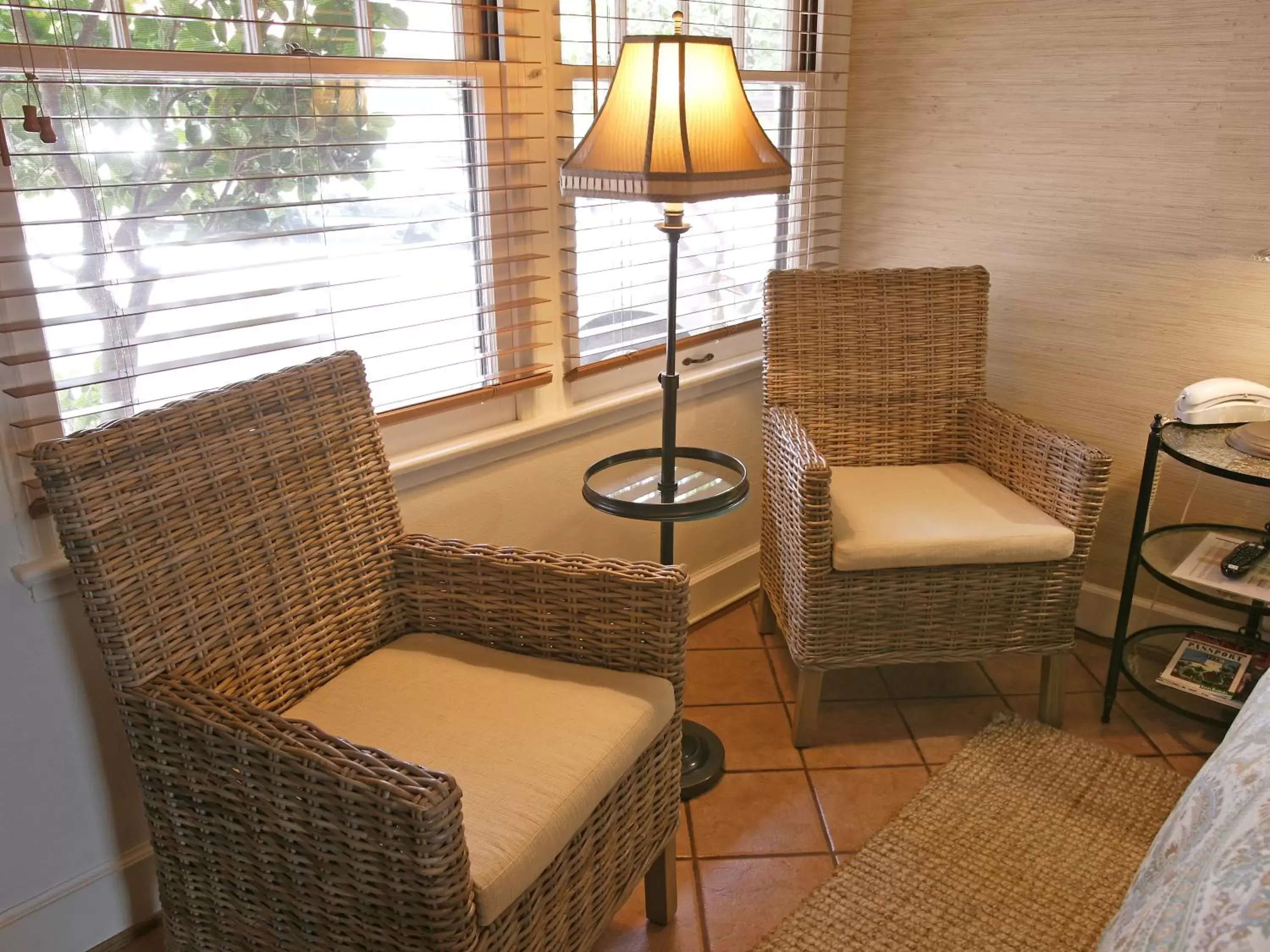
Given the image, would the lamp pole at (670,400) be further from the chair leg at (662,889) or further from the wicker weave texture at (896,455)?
the chair leg at (662,889)

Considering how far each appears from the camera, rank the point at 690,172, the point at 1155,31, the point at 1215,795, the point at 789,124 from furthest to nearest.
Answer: the point at 789,124, the point at 1155,31, the point at 690,172, the point at 1215,795

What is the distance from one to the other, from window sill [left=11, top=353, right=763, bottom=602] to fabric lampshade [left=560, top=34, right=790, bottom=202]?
0.57 meters

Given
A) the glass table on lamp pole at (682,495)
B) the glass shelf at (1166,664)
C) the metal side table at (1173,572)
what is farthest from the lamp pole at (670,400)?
the glass shelf at (1166,664)

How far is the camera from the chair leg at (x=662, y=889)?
167 cm

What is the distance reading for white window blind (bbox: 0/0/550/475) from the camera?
141cm

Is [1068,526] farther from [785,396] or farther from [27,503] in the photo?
[27,503]

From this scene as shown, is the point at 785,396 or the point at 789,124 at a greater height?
the point at 789,124

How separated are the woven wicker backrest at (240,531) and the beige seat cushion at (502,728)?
102 mm

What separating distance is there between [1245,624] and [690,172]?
67.6 inches

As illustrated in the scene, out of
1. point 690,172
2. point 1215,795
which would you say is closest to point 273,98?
point 690,172

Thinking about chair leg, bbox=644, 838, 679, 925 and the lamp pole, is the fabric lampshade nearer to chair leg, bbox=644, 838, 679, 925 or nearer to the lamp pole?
the lamp pole

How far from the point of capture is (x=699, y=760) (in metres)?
2.07

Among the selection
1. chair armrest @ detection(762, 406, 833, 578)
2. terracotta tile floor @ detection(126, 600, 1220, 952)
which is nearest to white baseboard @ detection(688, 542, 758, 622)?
terracotta tile floor @ detection(126, 600, 1220, 952)

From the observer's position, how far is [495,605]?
159 centimetres
